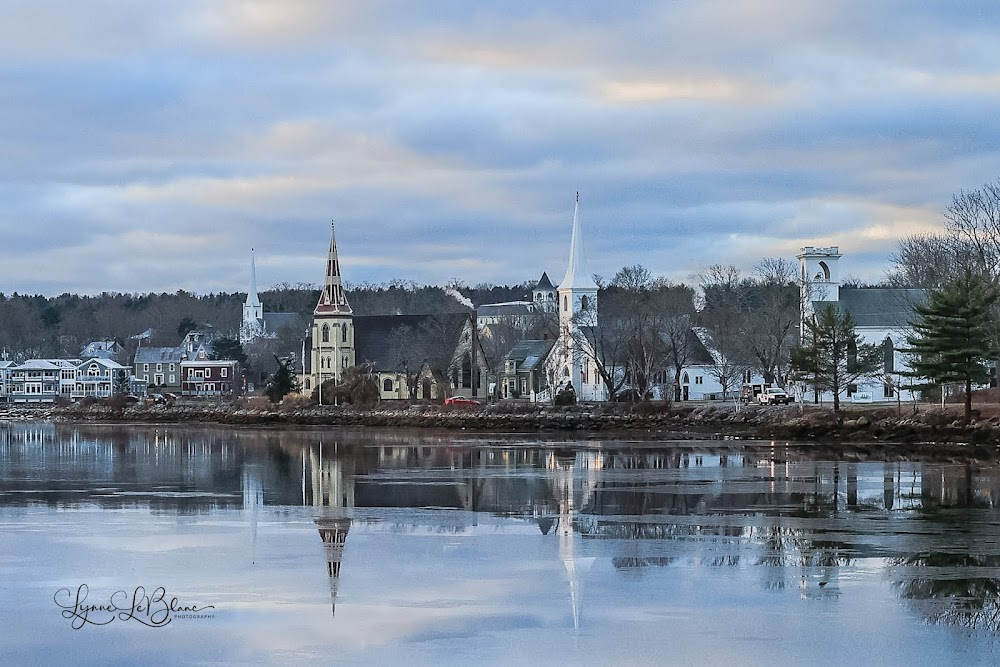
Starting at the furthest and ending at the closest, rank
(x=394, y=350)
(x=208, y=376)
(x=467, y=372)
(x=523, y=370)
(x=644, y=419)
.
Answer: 1. (x=208, y=376)
2. (x=394, y=350)
3. (x=467, y=372)
4. (x=523, y=370)
5. (x=644, y=419)

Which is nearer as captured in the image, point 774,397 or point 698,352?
point 774,397

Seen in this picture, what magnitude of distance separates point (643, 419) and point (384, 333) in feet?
163

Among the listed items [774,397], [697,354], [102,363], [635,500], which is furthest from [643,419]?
[102,363]

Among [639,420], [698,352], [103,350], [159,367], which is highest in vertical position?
[103,350]

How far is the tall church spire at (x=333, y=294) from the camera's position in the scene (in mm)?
115688

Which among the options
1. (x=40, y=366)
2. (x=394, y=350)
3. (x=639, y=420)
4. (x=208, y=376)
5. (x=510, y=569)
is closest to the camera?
(x=510, y=569)

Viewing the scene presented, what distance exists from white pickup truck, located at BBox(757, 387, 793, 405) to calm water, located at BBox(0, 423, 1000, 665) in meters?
38.2

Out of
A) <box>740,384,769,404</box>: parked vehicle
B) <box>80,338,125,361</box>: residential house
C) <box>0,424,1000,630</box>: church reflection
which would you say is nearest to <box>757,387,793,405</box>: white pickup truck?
<box>740,384,769,404</box>: parked vehicle

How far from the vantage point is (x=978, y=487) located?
30.5 metres

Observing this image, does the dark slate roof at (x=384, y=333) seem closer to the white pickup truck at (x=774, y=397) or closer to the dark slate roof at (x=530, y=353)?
the dark slate roof at (x=530, y=353)

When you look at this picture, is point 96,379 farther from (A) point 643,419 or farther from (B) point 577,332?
(A) point 643,419

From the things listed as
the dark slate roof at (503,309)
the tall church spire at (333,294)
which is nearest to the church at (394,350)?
the tall church spire at (333,294)

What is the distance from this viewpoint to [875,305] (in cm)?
8750

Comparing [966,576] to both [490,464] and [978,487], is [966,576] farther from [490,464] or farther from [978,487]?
[490,464]
